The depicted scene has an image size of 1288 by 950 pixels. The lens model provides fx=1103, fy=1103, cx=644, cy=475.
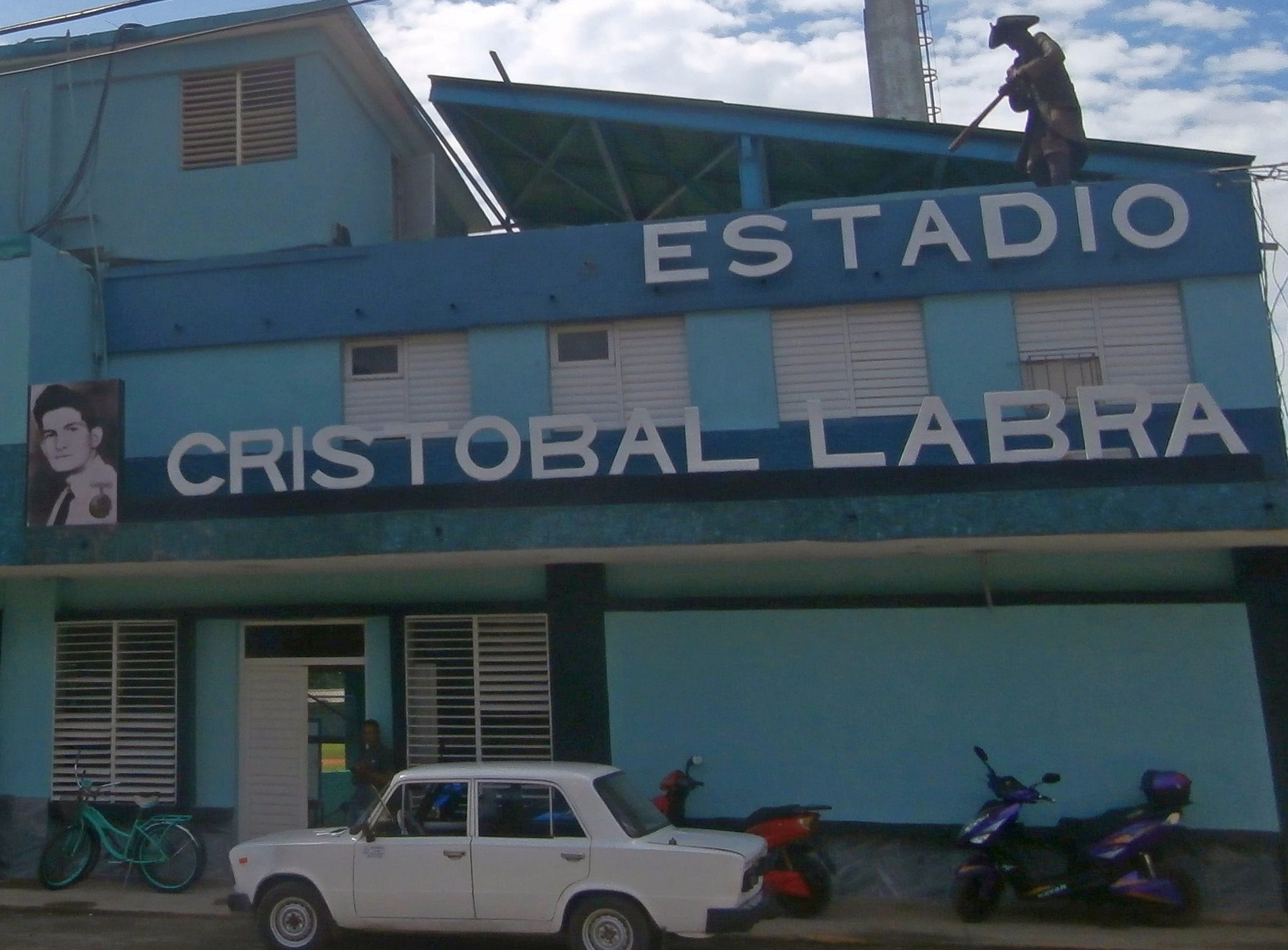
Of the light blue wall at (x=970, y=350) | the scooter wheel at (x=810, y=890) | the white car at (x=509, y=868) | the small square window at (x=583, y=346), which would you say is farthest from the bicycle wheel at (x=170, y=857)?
the light blue wall at (x=970, y=350)

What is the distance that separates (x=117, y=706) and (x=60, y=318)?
4370 mm

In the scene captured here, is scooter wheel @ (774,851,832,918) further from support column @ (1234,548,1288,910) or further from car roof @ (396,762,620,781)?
support column @ (1234,548,1288,910)

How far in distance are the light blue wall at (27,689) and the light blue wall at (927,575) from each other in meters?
6.47

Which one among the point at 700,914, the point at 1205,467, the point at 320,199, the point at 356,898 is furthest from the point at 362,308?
the point at 1205,467

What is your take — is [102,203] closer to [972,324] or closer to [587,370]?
[587,370]

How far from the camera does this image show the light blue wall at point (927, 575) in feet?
34.8

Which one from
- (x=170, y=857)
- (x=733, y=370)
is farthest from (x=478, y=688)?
(x=733, y=370)

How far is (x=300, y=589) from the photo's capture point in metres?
12.1

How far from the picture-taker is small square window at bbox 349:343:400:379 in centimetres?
1252

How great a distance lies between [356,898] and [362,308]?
21.9 ft

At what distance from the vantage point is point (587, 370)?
12.1 meters

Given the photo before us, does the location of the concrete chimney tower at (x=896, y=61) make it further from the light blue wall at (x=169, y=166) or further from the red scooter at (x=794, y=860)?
the red scooter at (x=794, y=860)

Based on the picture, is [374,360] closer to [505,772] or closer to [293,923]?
[505,772]

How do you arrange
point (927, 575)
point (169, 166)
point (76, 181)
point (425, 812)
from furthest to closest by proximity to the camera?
point (169, 166)
point (76, 181)
point (927, 575)
point (425, 812)
